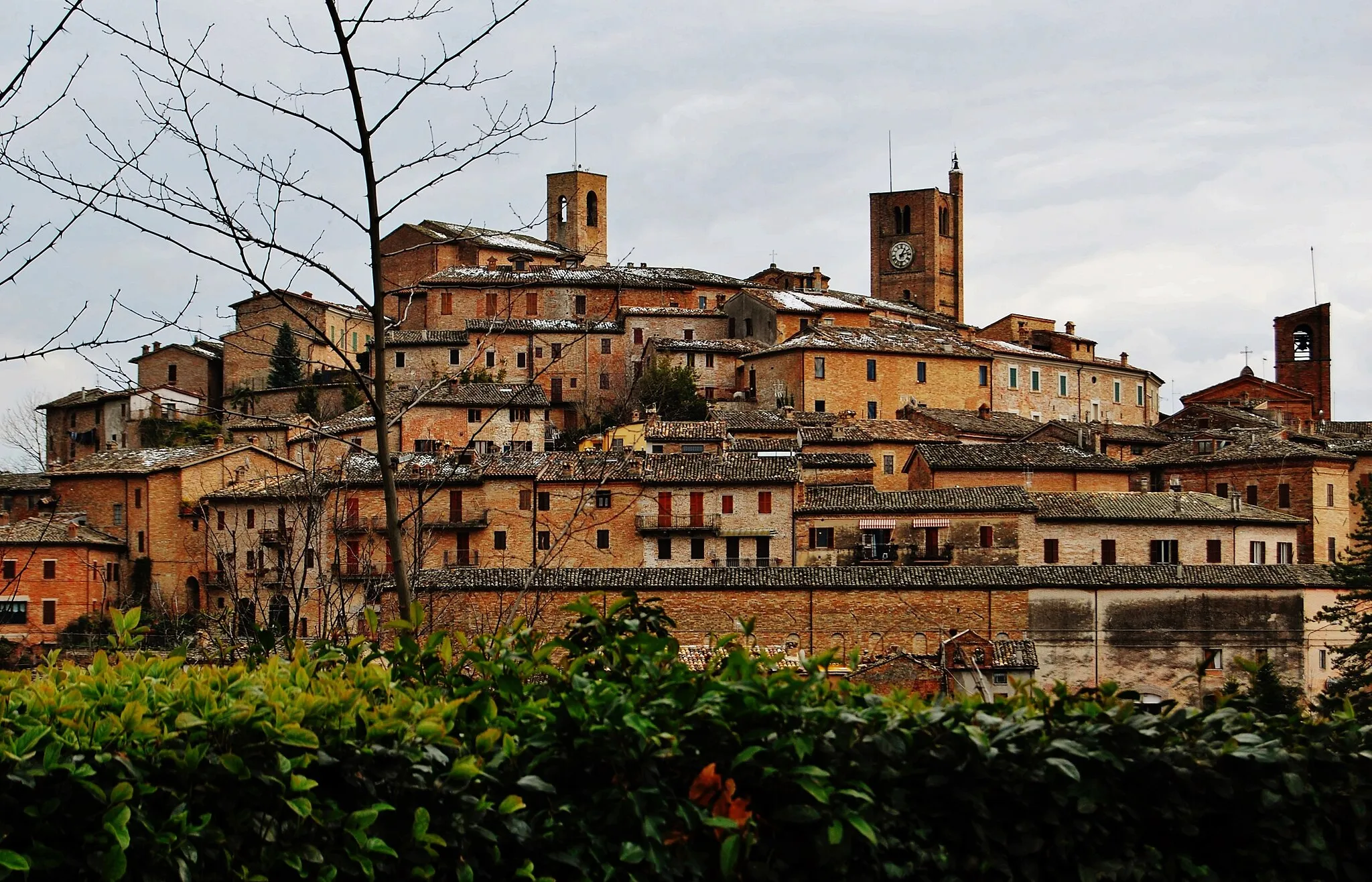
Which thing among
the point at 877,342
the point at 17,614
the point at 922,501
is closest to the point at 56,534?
the point at 17,614

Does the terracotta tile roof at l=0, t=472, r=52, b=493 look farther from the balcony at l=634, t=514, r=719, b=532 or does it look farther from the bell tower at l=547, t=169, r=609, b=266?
the bell tower at l=547, t=169, r=609, b=266

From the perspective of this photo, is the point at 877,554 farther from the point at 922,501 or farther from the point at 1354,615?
the point at 1354,615

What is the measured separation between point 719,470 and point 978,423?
16866mm

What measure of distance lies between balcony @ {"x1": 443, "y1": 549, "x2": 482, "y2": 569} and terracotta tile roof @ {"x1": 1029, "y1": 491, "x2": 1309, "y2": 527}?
14211mm

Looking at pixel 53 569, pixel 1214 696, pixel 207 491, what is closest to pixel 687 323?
pixel 207 491

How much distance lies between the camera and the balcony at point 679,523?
42.0 meters

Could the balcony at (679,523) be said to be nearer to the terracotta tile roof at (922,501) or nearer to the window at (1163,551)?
the terracotta tile roof at (922,501)

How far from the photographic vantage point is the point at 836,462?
47.1 meters

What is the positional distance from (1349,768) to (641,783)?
2.48 metres

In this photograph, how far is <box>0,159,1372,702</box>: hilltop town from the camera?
107ft

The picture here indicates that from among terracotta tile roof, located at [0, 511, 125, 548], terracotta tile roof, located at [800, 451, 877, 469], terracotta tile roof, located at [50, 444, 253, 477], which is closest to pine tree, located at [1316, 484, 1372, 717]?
terracotta tile roof, located at [800, 451, 877, 469]

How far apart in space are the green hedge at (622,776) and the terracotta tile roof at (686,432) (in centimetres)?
4360

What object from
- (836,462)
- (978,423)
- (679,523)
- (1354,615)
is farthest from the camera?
(978,423)

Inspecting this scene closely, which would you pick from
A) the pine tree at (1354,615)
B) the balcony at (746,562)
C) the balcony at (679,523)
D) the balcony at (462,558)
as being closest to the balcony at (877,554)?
the balcony at (746,562)
